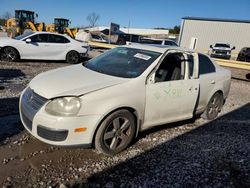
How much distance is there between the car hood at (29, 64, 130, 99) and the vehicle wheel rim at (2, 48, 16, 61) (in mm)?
7967

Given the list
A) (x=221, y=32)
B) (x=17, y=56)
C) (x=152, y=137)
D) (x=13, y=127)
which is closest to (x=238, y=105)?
(x=152, y=137)

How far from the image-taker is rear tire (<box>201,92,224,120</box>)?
601cm

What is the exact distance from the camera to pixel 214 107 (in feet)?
20.3

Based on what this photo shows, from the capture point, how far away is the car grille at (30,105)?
11.9 feet

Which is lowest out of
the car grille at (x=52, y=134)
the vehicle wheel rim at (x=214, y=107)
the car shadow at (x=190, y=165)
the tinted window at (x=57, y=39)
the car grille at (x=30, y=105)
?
the car shadow at (x=190, y=165)

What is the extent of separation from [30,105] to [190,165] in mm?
2430

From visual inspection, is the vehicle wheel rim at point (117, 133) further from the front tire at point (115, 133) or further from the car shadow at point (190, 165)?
the car shadow at point (190, 165)

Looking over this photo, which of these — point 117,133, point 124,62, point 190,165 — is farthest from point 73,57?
point 190,165

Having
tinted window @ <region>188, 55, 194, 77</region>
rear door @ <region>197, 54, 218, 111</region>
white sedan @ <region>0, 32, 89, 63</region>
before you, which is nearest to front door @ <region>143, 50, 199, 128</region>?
tinted window @ <region>188, 55, 194, 77</region>

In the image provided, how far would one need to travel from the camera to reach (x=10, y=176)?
327cm

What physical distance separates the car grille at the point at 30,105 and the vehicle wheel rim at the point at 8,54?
27.4 ft

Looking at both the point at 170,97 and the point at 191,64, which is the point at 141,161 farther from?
the point at 191,64

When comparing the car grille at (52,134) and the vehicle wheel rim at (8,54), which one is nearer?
the car grille at (52,134)

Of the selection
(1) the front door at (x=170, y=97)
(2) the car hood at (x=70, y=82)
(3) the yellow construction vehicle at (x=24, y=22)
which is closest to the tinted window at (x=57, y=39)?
(2) the car hood at (x=70, y=82)
